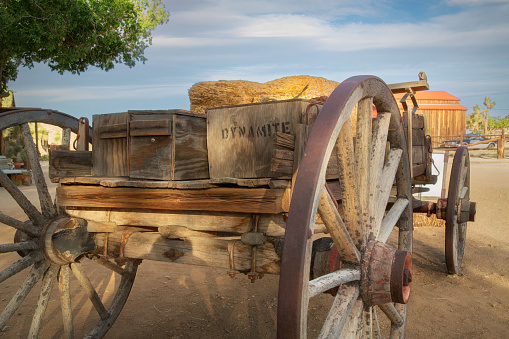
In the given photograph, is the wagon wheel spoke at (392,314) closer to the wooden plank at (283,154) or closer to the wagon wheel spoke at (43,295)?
the wooden plank at (283,154)

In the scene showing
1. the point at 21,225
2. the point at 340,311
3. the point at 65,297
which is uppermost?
the point at 21,225

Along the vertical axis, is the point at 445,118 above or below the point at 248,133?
above

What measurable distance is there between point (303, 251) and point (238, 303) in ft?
10.4

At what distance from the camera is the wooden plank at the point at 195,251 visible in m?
2.15

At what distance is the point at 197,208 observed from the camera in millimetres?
2225

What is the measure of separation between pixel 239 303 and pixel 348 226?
259cm

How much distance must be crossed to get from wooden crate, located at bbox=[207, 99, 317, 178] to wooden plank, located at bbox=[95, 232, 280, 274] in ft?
1.25

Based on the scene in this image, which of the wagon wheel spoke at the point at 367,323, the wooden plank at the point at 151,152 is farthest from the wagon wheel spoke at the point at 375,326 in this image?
the wooden plank at the point at 151,152

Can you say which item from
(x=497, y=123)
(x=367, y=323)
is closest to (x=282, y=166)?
(x=367, y=323)

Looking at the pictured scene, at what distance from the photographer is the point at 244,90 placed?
226 inches

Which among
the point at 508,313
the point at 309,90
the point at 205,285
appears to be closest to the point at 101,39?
the point at 309,90

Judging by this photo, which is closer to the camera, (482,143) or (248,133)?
(248,133)

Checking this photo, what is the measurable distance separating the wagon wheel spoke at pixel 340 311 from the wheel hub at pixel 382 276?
66 mm

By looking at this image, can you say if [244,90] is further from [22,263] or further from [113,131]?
[22,263]
